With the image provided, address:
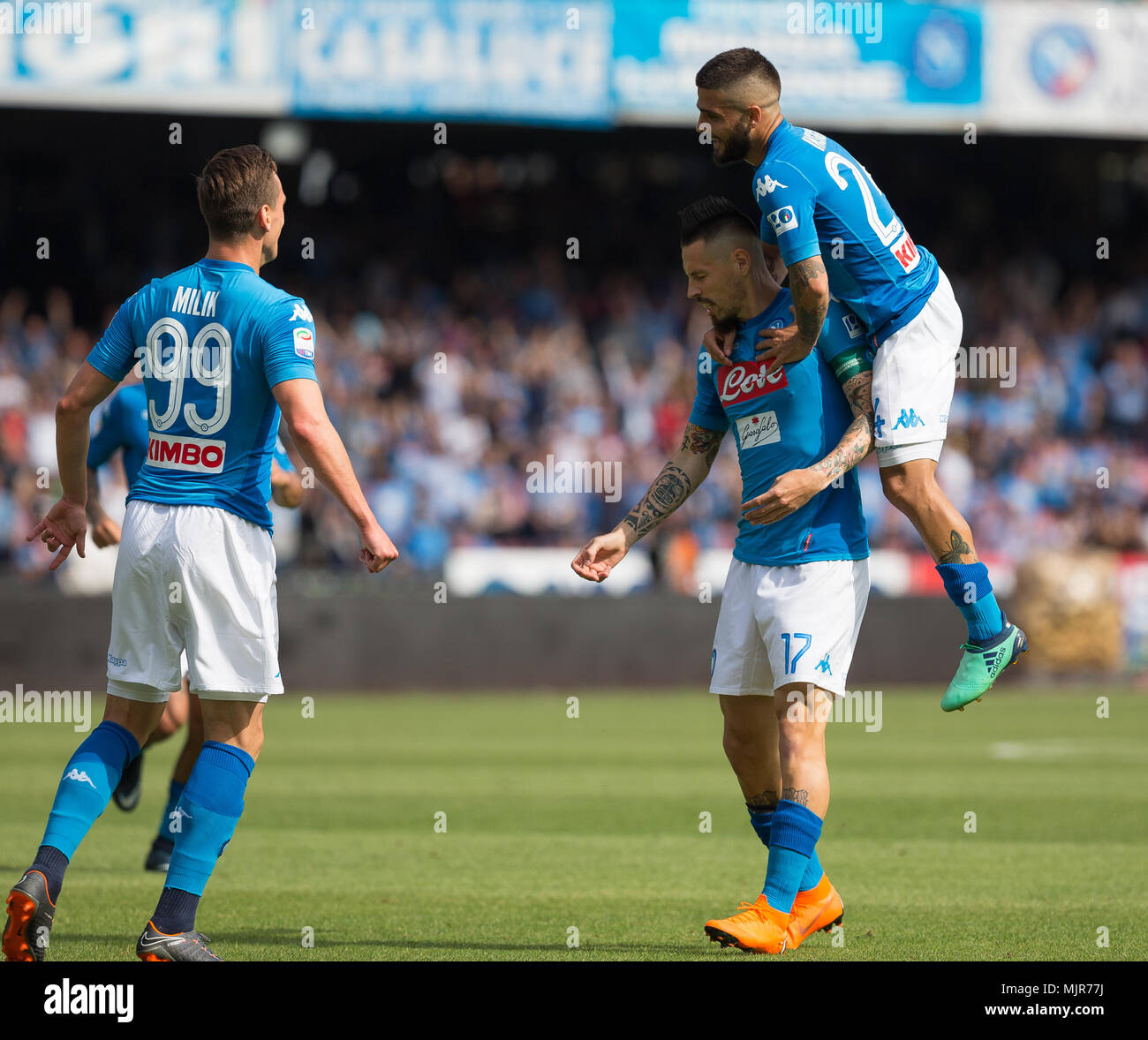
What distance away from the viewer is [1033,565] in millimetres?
20875

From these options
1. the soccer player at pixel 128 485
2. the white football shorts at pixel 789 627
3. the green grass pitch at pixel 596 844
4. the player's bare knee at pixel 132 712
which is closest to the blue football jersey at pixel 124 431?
the soccer player at pixel 128 485

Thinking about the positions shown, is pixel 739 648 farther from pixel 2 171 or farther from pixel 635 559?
pixel 2 171

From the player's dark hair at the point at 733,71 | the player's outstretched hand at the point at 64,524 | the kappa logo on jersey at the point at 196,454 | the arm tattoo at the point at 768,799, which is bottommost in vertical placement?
the arm tattoo at the point at 768,799

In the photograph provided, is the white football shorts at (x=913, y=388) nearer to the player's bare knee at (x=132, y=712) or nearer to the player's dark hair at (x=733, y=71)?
the player's dark hair at (x=733, y=71)

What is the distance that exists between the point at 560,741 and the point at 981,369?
13.9 m

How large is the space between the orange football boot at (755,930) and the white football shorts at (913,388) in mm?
1665

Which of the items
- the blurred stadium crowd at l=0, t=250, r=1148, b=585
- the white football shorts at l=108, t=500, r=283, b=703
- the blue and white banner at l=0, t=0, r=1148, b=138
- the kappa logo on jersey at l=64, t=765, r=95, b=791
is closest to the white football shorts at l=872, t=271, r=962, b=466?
the white football shorts at l=108, t=500, r=283, b=703

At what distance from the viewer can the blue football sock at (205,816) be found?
521 cm

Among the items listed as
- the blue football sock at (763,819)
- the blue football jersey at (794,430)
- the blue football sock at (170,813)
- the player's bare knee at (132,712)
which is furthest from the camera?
the blue football sock at (170,813)

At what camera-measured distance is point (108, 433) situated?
7.98m

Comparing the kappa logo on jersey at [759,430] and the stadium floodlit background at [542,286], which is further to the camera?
the stadium floodlit background at [542,286]

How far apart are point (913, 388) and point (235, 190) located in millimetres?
2479

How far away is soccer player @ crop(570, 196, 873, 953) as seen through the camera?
561cm
